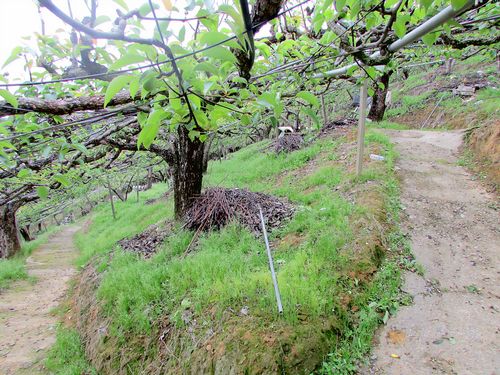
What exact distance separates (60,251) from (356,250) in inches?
453

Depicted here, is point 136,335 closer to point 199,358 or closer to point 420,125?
point 199,358

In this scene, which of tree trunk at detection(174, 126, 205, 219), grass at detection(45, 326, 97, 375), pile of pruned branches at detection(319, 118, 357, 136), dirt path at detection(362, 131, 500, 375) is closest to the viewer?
dirt path at detection(362, 131, 500, 375)

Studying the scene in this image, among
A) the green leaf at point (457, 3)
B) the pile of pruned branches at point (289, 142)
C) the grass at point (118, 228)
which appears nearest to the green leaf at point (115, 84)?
the green leaf at point (457, 3)

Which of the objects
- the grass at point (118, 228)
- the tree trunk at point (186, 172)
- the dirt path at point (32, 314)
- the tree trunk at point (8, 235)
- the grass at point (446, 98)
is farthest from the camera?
the tree trunk at point (8, 235)

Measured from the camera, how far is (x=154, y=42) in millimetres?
664

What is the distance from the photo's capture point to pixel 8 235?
31.3 feet

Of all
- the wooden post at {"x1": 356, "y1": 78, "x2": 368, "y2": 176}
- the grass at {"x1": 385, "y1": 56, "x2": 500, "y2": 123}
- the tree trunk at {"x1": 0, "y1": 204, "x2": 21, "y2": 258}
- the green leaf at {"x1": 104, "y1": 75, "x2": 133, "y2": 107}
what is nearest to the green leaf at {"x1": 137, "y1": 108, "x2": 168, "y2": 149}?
the green leaf at {"x1": 104, "y1": 75, "x2": 133, "y2": 107}

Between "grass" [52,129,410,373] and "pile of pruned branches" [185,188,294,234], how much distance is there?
0.67 feet

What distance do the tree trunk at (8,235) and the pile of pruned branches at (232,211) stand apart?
7.89 meters

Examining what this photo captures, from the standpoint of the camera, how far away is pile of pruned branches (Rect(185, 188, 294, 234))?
4.54 meters

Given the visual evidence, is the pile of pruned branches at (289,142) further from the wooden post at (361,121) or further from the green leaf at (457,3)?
the green leaf at (457,3)

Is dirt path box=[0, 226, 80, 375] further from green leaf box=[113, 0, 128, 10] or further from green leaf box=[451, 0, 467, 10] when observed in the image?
green leaf box=[451, 0, 467, 10]

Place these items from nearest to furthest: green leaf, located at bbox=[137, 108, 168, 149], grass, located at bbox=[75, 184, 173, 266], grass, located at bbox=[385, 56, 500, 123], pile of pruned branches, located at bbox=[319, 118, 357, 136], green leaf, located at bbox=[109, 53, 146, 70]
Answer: green leaf, located at bbox=[109, 53, 146, 70] < green leaf, located at bbox=[137, 108, 168, 149] < grass, located at bbox=[75, 184, 173, 266] < grass, located at bbox=[385, 56, 500, 123] < pile of pruned branches, located at bbox=[319, 118, 357, 136]

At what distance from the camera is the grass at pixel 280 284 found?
2471 millimetres
